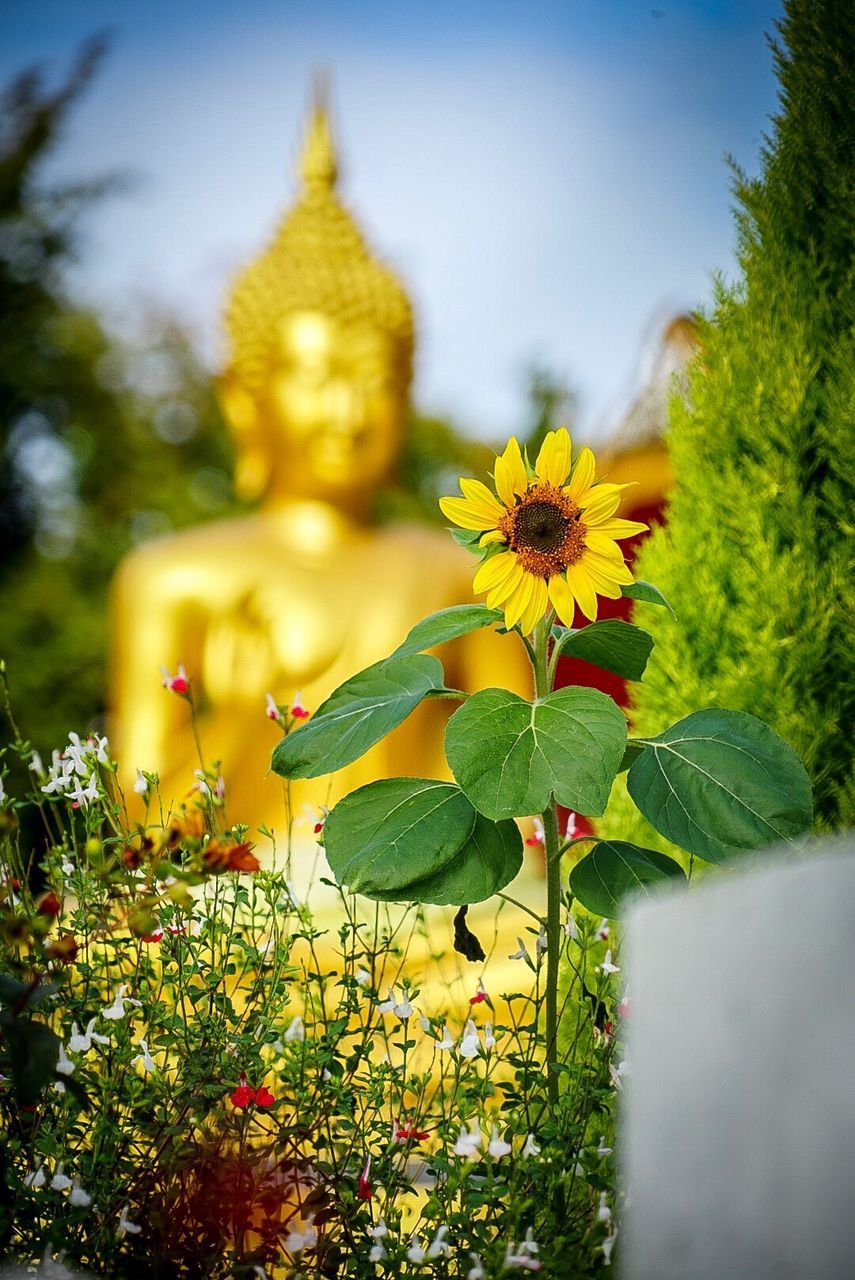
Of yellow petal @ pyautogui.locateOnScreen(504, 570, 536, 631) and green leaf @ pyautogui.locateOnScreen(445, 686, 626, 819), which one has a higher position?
yellow petal @ pyautogui.locateOnScreen(504, 570, 536, 631)

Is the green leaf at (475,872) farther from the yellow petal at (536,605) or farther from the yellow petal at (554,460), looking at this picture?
the yellow petal at (554,460)

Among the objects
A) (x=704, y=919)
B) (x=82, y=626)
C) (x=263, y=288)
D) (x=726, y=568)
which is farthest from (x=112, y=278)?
(x=704, y=919)

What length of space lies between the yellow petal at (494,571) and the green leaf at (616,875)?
1.11 ft

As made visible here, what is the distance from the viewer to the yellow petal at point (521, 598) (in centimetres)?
128

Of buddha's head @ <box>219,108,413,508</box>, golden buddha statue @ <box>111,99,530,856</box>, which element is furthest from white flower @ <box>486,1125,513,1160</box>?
buddha's head @ <box>219,108,413,508</box>

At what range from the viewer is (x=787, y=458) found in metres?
1.70

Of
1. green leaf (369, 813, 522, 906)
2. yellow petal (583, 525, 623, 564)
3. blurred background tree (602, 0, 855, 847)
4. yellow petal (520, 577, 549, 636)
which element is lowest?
green leaf (369, 813, 522, 906)

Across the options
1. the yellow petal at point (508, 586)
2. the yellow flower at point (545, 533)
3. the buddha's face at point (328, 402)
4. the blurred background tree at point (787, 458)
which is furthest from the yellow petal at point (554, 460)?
the buddha's face at point (328, 402)

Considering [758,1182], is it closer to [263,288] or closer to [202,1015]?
[202,1015]

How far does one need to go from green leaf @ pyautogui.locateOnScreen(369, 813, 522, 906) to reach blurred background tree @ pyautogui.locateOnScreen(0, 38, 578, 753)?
657cm

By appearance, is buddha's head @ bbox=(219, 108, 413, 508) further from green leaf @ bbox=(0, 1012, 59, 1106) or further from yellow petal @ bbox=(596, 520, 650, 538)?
green leaf @ bbox=(0, 1012, 59, 1106)

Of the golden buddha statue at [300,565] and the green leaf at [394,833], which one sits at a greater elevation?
the golden buddha statue at [300,565]

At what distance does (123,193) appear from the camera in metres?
9.02

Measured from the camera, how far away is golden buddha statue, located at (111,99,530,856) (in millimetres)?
3930
